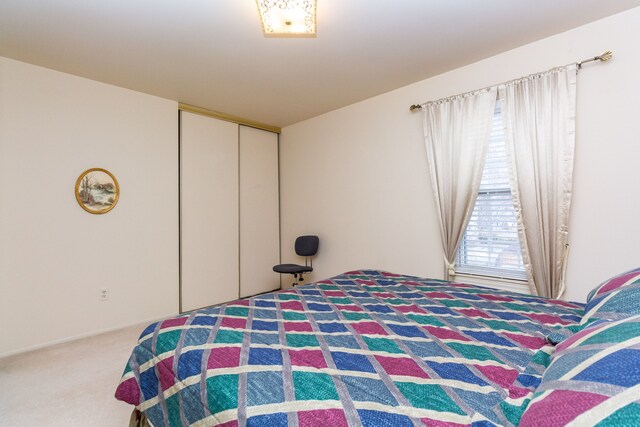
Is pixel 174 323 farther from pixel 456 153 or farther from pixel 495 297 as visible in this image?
pixel 456 153

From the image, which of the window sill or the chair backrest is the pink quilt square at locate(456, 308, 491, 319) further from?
the chair backrest

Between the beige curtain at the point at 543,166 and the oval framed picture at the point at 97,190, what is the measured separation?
4.13m

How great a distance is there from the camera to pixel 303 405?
907 mm

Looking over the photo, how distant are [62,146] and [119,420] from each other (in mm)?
2697

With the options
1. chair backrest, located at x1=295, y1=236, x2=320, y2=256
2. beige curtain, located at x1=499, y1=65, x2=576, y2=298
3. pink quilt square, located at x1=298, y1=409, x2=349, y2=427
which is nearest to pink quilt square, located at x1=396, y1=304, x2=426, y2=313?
pink quilt square, located at x1=298, y1=409, x2=349, y2=427

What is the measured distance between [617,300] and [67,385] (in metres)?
3.39

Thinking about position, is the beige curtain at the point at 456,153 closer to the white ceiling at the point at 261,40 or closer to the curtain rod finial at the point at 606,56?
the white ceiling at the point at 261,40

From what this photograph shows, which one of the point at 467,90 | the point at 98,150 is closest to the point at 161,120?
the point at 98,150

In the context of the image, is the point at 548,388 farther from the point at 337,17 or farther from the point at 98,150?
the point at 98,150

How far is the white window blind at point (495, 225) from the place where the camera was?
2.81 meters

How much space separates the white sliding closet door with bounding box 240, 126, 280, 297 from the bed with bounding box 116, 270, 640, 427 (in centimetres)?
278

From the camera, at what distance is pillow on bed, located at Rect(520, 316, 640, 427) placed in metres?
0.58

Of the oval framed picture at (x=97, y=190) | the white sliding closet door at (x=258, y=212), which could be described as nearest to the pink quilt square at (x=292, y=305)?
the oval framed picture at (x=97, y=190)

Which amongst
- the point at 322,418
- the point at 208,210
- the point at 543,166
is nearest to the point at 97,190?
the point at 208,210
